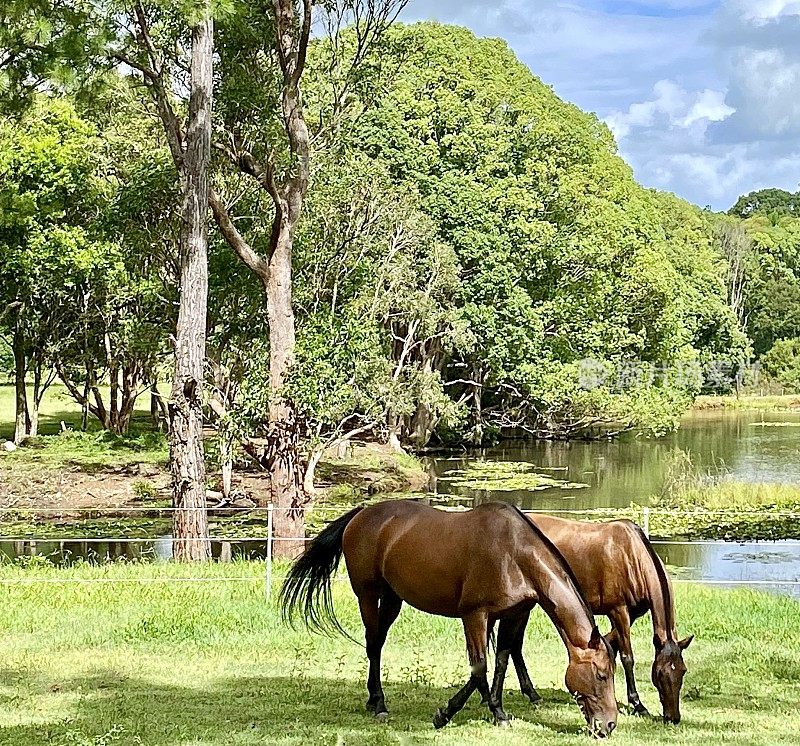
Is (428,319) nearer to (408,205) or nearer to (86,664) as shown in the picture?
(408,205)

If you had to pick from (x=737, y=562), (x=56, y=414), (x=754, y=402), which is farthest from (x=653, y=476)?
(x=754, y=402)

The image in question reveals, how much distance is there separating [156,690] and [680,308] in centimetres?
3649

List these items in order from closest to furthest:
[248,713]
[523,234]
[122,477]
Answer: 1. [248,713]
2. [122,477]
3. [523,234]

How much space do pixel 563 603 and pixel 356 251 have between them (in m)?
19.2

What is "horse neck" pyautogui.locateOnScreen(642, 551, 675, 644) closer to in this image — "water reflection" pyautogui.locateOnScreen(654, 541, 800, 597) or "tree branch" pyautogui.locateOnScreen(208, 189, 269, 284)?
"water reflection" pyautogui.locateOnScreen(654, 541, 800, 597)

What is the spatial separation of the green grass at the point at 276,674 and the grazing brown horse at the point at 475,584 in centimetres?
29

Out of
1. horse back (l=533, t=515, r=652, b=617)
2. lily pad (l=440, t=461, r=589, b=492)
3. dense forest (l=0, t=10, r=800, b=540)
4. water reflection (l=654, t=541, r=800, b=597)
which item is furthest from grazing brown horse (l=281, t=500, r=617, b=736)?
lily pad (l=440, t=461, r=589, b=492)

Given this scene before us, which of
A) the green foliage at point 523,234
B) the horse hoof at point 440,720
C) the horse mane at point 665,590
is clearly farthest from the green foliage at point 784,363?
the horse hoof at point 440,720

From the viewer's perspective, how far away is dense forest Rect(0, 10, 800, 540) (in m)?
17.1

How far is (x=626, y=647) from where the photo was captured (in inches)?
282

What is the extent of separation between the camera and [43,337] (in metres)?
28.6

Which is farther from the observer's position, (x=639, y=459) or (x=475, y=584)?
(x=639, y=459)

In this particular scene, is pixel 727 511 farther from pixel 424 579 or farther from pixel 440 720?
pixel 440 720

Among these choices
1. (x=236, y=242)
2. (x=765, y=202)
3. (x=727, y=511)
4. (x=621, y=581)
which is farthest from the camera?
(x=765, y=202)
